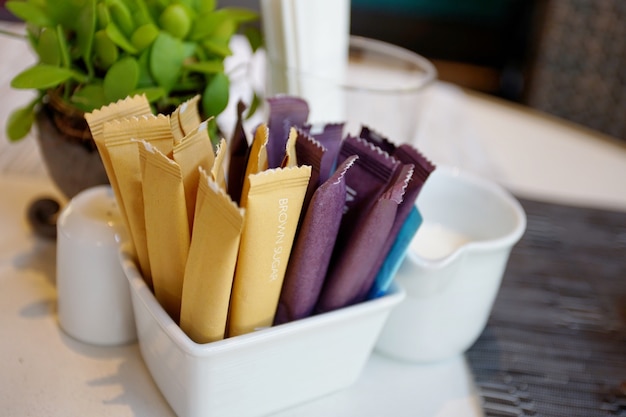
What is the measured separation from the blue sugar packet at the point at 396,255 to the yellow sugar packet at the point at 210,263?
0.33ft

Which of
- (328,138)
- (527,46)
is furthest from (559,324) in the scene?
(527,46)

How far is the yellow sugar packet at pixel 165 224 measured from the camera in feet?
1.12

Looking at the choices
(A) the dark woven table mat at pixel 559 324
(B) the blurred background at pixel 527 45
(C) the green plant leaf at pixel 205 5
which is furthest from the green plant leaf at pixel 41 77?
(B) the blurred background at pixel 527 45

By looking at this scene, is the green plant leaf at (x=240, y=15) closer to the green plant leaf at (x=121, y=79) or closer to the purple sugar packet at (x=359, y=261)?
the green plant leaf at (x=121, y=79)

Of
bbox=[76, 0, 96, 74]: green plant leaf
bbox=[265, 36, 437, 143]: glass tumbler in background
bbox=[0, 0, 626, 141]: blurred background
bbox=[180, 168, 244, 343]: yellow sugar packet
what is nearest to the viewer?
bbox=[180, 168, 244, 343]: yellow sugar packet

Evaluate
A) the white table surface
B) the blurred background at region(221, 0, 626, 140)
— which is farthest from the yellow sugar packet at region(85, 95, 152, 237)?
the blurred background at region(221, 0, 626, 140)

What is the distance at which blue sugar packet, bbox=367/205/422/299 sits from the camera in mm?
393

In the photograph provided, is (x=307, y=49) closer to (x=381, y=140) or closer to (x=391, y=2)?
(x=381, y=140)

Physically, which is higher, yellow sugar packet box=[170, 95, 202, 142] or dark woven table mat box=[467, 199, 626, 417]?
yellow sugar packet box=[170, 95, 202, 142]

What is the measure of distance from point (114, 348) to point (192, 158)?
0.16m

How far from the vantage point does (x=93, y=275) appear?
43cm

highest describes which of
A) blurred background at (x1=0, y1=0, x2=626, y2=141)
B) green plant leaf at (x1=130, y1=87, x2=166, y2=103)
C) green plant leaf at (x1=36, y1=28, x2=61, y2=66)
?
green plant leaf at (x1=36, y1=28, x2=61, y2=66)

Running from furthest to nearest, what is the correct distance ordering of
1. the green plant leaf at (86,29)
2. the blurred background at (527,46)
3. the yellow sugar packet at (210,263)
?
the blurred background at (527,46)
the green plant leaf at (86,29)
the yellow sugar packet at (210,263)

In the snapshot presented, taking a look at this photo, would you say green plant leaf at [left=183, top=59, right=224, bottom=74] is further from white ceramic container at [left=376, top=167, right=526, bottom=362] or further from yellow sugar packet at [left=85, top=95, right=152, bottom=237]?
white ceramic container at [left=376, top=167, right=526, bottom=362]
